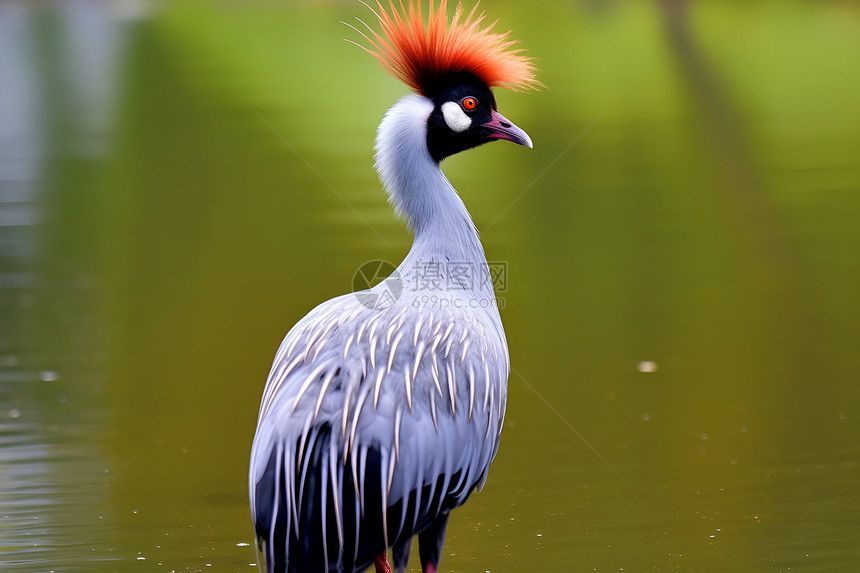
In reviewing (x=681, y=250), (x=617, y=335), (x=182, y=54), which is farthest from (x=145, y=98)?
(x=617, y=335)

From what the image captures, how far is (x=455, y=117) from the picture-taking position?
5.70 metres

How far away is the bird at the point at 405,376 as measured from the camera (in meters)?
4.59

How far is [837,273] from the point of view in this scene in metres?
10.9

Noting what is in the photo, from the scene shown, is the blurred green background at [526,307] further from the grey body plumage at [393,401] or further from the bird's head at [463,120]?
the bird's head at [463,120]

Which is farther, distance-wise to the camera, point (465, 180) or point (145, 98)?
point (145, 98)

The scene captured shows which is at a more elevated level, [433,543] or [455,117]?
[455,117]

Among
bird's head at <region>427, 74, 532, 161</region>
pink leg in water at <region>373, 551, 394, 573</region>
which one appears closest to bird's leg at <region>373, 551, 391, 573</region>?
pink leg in water at <region>373, 551, 394, 573</region>

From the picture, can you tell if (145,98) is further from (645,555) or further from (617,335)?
(645,555)

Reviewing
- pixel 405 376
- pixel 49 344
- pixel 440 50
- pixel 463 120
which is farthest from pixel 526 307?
pixel 405 376

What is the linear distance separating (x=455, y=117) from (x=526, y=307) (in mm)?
4577

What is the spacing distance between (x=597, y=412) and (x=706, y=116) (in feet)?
46.5

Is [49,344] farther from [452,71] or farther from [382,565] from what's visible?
[382,565]

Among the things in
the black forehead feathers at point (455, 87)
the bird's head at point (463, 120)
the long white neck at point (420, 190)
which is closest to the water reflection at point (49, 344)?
the long white neck at point (420, 190)

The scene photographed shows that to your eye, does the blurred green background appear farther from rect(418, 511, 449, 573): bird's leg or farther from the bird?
the bird
